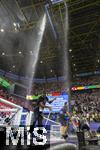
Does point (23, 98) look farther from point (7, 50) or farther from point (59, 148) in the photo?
point (59, 148)

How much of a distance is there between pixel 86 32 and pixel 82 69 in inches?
418

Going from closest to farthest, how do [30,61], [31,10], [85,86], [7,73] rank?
1. [31,10]
2. [30,61]
3. [85,86]
4. [7,73]

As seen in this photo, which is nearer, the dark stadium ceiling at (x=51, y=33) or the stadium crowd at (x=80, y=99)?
the dark stadium ceiling at (x=51, y=33)

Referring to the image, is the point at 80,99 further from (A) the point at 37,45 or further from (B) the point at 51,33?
(B) the point at 51,33

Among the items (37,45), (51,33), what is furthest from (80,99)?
(51,33)

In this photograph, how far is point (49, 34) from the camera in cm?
1639

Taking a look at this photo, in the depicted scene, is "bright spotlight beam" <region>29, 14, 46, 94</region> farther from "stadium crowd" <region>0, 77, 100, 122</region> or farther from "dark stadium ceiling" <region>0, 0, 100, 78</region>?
"stadium crowd" <region>0, 77, 100, 122</region>

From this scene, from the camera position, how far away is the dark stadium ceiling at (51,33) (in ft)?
42.9

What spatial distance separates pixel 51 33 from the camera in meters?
16.0

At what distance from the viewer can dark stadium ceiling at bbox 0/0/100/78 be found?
13.1 m

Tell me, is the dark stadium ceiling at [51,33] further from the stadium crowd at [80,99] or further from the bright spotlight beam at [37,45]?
the stadium crowd at [80,99]

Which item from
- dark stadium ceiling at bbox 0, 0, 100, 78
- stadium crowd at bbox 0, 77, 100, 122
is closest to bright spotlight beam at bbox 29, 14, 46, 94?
dark stadium ceiling at bbox 0, 0, 100, 78

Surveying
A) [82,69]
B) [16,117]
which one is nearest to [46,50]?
[82,69]

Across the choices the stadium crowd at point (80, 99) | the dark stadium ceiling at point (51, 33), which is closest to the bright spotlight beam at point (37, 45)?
the dark stadium ceiling at point (51, 33)
